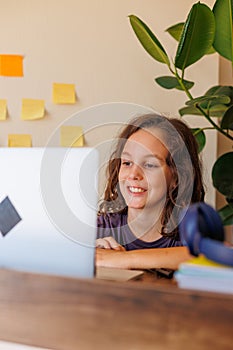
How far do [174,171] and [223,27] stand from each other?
0.83m

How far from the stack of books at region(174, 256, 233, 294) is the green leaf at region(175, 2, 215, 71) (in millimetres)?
1621

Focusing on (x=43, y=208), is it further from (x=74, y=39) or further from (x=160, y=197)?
(x=74, y=39)

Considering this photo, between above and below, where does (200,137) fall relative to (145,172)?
above

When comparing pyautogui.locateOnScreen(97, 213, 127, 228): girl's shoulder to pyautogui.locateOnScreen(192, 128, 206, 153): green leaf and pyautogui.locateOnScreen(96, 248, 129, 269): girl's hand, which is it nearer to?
pyautogui.locateOnScreen(96, 248, 129, 269): girl's hand

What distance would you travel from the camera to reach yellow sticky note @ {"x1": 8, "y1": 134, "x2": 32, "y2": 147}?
2904mm

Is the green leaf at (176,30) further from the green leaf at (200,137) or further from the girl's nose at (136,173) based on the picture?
the girl's nose at (136,173)

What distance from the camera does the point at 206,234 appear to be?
Result: 2.59ft

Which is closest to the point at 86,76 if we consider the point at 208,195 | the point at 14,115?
the point at 14,115

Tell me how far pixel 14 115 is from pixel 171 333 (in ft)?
7.60

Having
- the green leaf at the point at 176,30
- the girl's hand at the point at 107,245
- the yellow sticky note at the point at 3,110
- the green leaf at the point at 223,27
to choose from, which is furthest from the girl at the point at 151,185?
the yellow sticky note at the point at 3,110

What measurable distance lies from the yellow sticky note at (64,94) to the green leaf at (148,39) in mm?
564

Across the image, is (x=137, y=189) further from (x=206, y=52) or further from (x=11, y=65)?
(x=11, y=65)

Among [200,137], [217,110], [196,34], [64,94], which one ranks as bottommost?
[200,137]

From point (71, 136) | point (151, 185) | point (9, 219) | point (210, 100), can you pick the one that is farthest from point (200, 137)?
point (9, 219)
